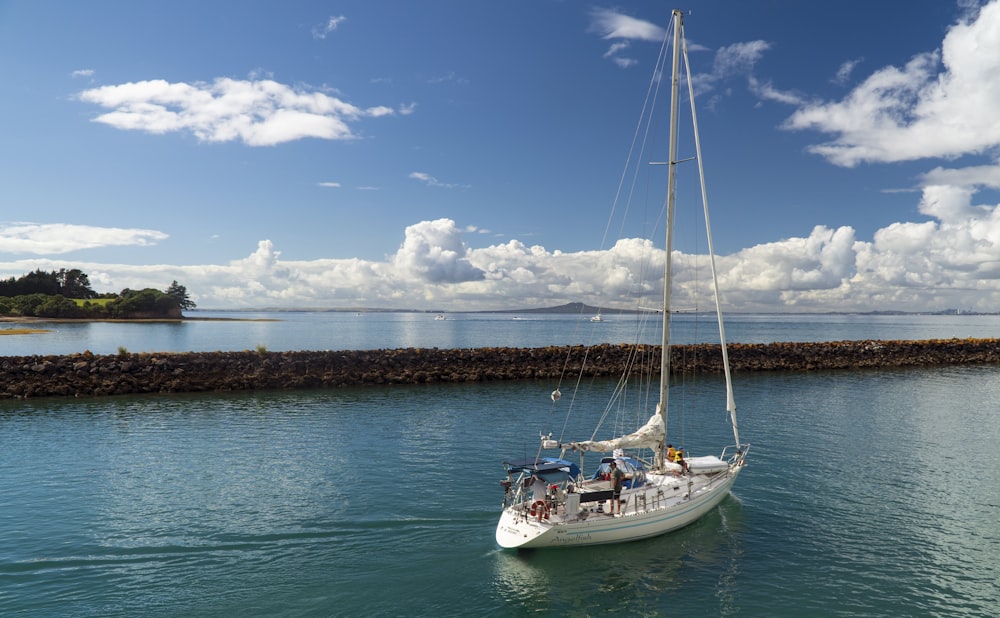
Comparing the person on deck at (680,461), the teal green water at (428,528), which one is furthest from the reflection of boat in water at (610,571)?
the person on deck at (680,461)

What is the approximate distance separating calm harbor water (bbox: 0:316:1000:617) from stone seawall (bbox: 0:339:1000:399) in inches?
463

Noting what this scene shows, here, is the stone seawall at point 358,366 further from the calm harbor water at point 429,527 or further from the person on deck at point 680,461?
the person on deck at point 680,461

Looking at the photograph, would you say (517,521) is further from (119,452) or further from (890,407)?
(890,407)

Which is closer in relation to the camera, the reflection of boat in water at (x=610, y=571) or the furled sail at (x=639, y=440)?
the reflection of boat in water at (x=610, y=571)

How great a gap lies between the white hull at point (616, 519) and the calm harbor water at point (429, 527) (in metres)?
0.55

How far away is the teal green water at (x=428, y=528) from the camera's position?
50.4 feet

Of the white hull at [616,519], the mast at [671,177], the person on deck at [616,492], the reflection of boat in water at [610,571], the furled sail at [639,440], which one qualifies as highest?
the mast at [671,177]

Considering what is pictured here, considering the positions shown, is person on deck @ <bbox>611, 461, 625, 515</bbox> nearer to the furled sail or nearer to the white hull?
the white hull

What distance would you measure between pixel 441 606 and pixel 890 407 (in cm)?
4376

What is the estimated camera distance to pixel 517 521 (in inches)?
693

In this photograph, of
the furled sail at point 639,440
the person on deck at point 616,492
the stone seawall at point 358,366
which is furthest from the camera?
the stone seawall at point 358,366

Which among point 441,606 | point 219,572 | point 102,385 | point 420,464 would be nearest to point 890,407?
point 420,464

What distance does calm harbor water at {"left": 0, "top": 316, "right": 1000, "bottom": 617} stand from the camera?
15367mm

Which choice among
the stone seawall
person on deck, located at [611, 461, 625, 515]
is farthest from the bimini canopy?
the stone seawall
